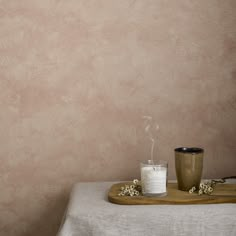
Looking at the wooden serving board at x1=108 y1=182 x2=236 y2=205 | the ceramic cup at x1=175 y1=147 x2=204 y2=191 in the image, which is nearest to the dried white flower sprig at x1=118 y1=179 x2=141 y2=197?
the wooden serving board at x1=108 y1=182 x2=236 y2=205

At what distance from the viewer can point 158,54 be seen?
5.49 feet

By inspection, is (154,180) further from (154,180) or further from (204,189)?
(204,189)

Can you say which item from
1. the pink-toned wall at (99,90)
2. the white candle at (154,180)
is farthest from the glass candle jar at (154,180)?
the pink-toned wall at (99,90)

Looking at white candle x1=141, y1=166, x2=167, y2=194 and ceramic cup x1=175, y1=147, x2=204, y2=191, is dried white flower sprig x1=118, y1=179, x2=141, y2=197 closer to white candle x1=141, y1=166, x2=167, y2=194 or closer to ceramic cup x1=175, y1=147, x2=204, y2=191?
white candle x1=141, y1=166, x2=167, y2=194

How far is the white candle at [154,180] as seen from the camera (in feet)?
4.39

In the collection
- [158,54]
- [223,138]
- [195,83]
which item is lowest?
[223,138]

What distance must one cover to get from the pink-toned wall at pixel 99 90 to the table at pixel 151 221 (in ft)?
1.49

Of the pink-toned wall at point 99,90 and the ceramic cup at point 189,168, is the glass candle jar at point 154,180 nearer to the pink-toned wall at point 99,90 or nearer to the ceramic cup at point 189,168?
the ceramic cup at point 189,168

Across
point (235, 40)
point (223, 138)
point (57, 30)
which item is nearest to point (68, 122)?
point (57, 30)

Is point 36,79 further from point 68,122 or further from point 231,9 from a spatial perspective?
point 231,9

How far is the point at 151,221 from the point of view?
1208 mm

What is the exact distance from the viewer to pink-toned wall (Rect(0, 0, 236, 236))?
1656 mm

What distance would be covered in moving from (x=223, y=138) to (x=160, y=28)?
473 mm

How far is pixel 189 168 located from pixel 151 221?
258 mm
